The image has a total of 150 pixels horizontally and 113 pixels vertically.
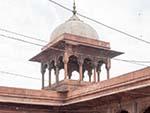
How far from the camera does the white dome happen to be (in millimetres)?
20391

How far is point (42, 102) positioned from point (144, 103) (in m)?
4.65

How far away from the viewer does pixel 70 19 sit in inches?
845

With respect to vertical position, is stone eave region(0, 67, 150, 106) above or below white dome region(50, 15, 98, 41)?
below

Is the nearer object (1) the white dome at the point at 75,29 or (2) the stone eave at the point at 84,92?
(2) the stone eave at the point at 84,92

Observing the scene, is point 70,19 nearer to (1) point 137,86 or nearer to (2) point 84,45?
(2) point 84,45

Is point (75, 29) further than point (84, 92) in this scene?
Yes

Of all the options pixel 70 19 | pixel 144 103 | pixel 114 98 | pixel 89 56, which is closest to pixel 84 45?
pixel 89 56

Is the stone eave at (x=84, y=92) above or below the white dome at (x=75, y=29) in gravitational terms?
below

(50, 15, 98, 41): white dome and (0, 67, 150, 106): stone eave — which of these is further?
(50, 15, 98, 41): white dome

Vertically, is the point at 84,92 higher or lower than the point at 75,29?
lower

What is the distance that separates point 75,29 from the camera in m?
20.5

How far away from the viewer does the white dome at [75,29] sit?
2039cm

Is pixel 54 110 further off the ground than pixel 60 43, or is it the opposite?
pixel 60 43

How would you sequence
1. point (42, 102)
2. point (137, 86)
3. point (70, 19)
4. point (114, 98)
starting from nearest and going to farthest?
1. point (137, 86)
2. point (114, 98)
3. point (42, 102)
4. point (70, 19)
